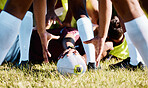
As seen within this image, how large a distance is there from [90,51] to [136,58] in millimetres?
496

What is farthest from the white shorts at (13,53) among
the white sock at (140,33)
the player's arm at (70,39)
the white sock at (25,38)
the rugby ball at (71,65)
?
the white sock at (140,33)

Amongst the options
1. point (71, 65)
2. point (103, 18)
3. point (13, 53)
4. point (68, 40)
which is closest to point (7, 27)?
point (103, 18)

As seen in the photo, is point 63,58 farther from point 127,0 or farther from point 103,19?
point 127,0

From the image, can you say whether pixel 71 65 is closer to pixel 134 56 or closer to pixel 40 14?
pixel 40 14

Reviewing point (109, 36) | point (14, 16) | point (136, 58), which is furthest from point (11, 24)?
point (109, 36)

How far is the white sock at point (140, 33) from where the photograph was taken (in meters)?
0.95

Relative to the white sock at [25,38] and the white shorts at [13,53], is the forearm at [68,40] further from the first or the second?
the white shorts at [13,53]

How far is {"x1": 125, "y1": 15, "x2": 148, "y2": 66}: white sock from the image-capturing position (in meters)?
0.95

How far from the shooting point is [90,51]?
182 centimetres

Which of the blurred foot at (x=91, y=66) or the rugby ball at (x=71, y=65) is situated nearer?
the rugby ball at (x=71, y=65)

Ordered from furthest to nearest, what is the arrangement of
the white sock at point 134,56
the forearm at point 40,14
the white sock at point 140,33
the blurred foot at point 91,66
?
the white sock at point 134,56 < the blurred foot at point 91,66 < the forearm at point 40,14 < the white sock at point 140,33

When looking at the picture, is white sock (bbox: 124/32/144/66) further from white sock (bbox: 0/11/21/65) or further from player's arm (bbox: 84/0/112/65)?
white sock (bbox: 0/11/21/65)

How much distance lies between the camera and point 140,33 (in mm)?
947

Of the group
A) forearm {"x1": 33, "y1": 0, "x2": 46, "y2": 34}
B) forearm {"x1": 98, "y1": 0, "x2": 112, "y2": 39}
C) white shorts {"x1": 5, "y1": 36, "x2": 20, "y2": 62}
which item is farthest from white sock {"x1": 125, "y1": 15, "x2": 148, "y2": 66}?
white shorts {"x1": 5, "y1": 36, "x2": 20, "y2": 62}
